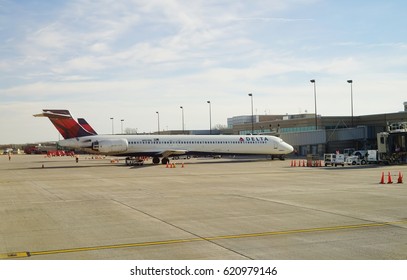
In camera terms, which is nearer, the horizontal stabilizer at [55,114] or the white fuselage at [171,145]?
the horizontal stabilizer at [55,114]

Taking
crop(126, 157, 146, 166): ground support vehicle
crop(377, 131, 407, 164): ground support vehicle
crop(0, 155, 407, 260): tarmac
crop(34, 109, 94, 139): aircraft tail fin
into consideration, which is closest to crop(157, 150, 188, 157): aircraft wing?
crop(126, 157, 146, 166): ground support vehicle

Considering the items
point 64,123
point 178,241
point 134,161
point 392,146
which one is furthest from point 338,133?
point 178,241

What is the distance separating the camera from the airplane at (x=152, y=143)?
48688mm

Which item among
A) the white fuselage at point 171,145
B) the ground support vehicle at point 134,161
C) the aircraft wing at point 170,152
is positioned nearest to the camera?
the white fuselage at point 171,145

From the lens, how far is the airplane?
4869 centimetres

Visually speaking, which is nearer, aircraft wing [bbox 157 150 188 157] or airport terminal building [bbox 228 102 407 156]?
aircraft wing [bbox 157 150 188 157]

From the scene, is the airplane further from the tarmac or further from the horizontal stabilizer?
the tarmac

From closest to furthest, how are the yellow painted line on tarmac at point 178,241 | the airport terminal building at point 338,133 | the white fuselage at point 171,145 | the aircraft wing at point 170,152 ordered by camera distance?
the yellow painted line on tarmac at point 178,241 → the white fuselage at point 171,145 → the aircraft wing at point 170,152 → the airport terminal building at point 338,133

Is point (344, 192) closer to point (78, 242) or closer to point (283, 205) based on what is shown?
point (283, 205)

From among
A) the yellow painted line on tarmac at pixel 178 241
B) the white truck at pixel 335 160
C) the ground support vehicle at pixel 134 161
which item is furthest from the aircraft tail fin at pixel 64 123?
the yellow painted line on tarmac at pixel 178 241

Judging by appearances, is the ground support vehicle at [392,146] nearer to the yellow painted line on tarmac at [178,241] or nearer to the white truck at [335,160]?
the white truck at [335,160]

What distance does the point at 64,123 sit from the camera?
48406mm

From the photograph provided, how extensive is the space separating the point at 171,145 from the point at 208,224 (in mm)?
38677

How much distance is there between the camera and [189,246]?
10672 millimetres
